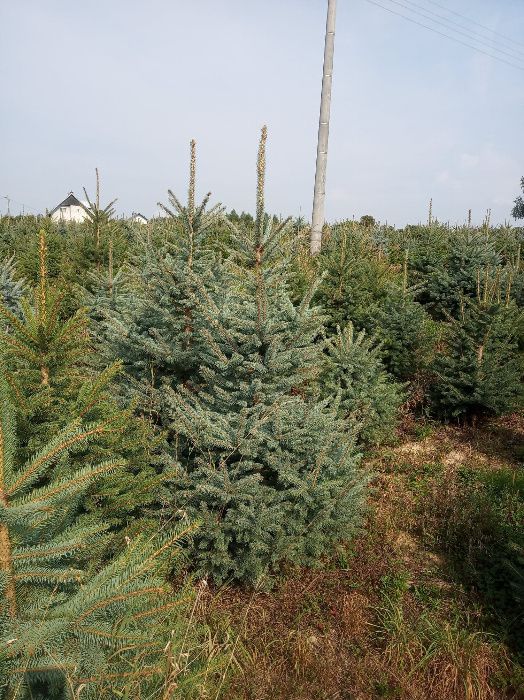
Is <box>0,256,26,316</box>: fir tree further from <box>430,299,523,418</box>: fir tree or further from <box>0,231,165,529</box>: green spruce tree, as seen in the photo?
<box>430,299,523,418</box>: fir tree

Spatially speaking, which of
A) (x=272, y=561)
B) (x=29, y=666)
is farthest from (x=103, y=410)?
(x=272, y=561)

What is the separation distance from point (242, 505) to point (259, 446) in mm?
529

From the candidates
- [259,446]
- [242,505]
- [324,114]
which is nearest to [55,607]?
[242,505]

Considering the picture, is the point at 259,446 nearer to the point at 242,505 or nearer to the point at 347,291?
the point at 242,505

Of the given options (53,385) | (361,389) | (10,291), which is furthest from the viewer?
(10,291)

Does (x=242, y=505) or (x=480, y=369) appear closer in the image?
(x=242, y=505)

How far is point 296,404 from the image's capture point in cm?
434

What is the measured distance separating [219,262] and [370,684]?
4060mm

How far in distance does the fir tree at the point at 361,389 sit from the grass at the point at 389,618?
88 centimetres

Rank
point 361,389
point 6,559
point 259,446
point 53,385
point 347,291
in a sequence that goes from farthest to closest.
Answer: point 347,291 < point 361,389 < point 259,446 < point 53,385 < point 6,559

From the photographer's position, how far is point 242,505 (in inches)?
145

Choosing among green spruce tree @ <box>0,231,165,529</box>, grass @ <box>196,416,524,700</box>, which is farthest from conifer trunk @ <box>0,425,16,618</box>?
grass @ <box>196,416,524,700</box>

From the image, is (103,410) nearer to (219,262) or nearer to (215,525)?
(215,525)

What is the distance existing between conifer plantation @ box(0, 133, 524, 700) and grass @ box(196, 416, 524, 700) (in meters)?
0.02
